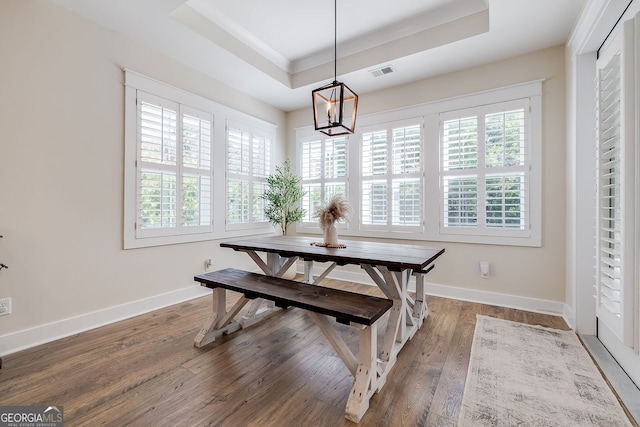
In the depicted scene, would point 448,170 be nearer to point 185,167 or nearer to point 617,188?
point 617,188

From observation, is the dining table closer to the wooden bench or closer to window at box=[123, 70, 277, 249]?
the wooden bench

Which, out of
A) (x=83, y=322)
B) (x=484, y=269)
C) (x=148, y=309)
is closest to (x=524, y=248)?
(x=484, y=269)

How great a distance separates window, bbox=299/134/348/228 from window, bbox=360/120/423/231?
1.21ft

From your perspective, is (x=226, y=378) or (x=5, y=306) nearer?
(x=226, y=378)

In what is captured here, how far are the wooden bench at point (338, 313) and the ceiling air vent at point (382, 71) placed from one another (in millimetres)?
2766

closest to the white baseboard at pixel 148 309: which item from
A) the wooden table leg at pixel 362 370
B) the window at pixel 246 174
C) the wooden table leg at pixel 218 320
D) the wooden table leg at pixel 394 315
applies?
the wooden table leg at pixel 218 320

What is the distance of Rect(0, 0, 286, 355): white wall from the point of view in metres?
2.09

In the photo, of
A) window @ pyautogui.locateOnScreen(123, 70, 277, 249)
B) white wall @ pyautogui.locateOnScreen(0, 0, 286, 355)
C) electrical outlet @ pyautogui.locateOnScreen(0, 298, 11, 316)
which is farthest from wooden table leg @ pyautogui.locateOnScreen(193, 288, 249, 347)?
electrical outlet @ pyautogui.locateOnScreen(0, 298, 11, 316)

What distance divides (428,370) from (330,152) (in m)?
3.29

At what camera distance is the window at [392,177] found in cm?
365

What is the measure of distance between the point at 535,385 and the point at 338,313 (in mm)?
1322

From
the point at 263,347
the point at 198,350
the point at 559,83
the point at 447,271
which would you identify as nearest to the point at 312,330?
the point at 263,347

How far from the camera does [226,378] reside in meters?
1.76

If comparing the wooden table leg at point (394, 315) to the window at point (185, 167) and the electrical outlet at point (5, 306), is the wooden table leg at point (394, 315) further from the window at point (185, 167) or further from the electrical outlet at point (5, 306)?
the electrical outlet at point (5, 306)
